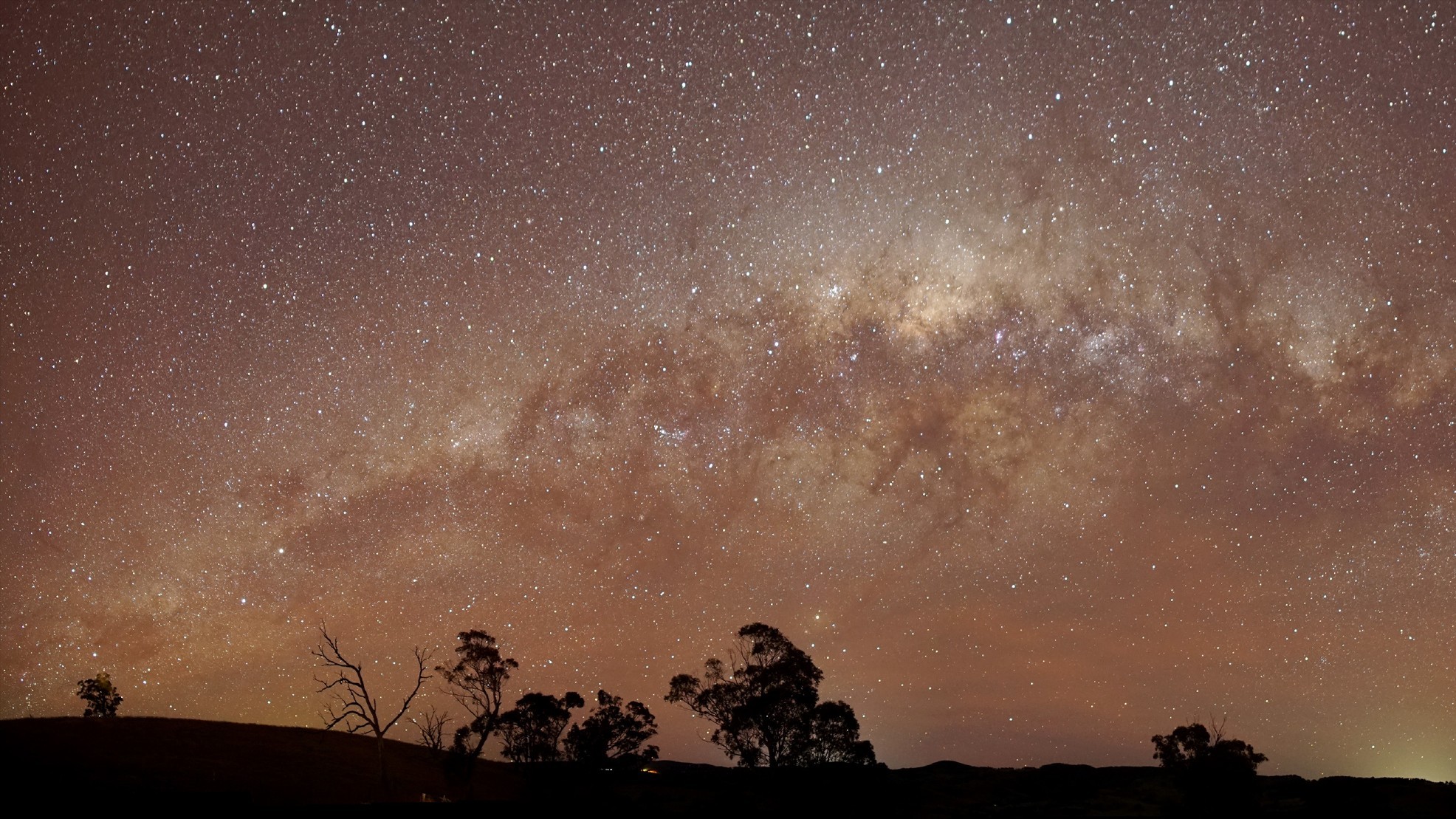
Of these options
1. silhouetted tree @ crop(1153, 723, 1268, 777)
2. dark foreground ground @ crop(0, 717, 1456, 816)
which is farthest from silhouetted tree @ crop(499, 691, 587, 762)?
silhouetted tree @ crop(1153, 723, 1268, 777)

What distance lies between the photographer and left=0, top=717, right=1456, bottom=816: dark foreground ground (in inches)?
1932

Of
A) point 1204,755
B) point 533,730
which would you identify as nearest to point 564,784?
point 533,730

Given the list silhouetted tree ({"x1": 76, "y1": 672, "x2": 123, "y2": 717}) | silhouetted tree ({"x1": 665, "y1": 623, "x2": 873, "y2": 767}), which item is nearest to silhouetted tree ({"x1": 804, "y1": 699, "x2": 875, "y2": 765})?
silhouetted tree ({"x1": 665, "y1": 623, "x2": 873, "y2": 767})

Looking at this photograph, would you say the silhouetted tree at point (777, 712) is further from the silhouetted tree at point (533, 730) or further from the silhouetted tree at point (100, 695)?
the silhouetted tree at point (100, 695)

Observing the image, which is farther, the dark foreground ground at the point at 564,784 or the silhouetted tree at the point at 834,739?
the silhouetted tree at the point at 834,739

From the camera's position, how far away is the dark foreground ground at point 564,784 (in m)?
49.1

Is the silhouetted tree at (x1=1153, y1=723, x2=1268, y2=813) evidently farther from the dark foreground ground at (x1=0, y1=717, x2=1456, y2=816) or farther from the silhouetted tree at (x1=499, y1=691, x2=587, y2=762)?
the silhouetted tree at (x1=499, y1=691, x2=587, y2=762)

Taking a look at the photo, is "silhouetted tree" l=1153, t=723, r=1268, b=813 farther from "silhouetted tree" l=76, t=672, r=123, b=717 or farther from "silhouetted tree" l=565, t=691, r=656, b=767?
"silhouetted tree" l=76, t=672, r=123, b=717

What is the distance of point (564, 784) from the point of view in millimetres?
63844

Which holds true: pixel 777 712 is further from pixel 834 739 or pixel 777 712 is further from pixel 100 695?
pixel 100 695

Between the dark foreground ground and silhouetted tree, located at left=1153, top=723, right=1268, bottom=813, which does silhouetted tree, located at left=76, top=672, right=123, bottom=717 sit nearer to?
the dark foreground ground

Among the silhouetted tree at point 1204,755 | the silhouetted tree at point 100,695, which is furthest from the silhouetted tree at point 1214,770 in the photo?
the silhouetted tree at point 100,695

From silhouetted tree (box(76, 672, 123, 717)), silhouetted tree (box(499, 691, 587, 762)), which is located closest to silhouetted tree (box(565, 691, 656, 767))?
silhouetted tree (box(499, 691, 587, 762))

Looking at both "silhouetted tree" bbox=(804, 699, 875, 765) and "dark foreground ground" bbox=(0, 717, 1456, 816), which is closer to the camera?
"dark foreground ground" bbox=(0, 717, 1456, 816)
